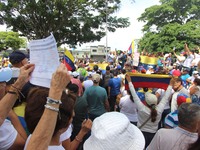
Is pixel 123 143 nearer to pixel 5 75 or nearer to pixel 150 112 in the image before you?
pixel 5 75

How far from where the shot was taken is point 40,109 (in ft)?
5.62

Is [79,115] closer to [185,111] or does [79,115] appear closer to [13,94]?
[185,111]

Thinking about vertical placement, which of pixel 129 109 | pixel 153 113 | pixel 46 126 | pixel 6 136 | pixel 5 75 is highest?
pixel 5 75

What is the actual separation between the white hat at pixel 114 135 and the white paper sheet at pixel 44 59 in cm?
44

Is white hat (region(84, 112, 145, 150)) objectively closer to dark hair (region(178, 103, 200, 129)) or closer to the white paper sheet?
the white paper sheet

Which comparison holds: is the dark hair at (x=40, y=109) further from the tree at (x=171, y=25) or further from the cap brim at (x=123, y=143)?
the tree at (x=171, y=25)

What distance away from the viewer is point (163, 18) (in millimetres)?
44844

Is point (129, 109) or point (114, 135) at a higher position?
point (114, 135)

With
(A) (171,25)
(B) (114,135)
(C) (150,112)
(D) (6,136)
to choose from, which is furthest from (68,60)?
(A) (171,25)

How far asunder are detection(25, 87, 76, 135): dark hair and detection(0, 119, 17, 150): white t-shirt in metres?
0.44

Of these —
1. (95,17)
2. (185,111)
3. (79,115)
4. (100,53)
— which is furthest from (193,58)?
(100,53)

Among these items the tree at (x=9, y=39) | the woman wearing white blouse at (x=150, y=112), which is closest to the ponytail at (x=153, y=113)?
the woman wearing white blouse at (x=150, y=112)

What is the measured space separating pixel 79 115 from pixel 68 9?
1634 centimetres

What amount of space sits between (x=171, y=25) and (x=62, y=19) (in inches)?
903
